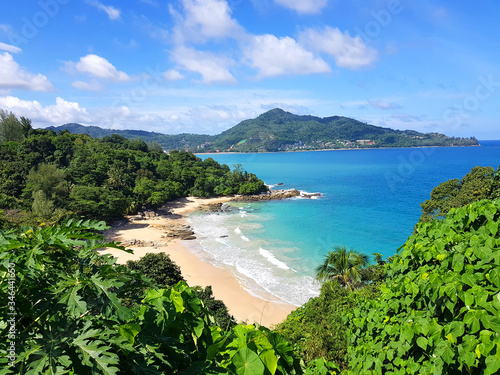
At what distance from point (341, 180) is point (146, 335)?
8524 cm

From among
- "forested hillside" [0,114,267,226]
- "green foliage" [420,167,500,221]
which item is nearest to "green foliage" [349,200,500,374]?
"forested hillside" [0,114,267,226]

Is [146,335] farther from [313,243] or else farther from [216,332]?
[313,243]

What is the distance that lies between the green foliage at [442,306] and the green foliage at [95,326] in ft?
4.06

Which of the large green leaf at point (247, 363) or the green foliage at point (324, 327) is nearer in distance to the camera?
the large green leaf at point (247, 363)

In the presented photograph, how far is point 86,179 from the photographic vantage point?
140 feet

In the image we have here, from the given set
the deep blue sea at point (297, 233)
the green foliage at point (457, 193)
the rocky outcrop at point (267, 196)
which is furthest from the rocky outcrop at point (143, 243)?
the rocky outcrop at point (267, 196)

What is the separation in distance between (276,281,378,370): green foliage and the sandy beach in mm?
1456

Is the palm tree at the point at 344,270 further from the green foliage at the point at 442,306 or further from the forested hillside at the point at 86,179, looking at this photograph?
the forested hillside at the point at 86,179

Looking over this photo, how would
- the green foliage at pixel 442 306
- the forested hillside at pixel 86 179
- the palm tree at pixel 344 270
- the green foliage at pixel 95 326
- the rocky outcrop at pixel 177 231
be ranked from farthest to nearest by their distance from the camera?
the rocky outcrop at pixel 177 231 < the forested hillside at pixel 86 179 < the palm tree at pixel 344 270 < the green foliage at pixel 442 306 < the green foliage at pixel 95 326

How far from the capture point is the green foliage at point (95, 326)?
4.78 ft

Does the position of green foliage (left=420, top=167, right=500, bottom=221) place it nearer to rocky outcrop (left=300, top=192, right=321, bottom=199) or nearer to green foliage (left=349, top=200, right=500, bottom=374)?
green foliage (left=349, top=200, right=500, bottom=374)

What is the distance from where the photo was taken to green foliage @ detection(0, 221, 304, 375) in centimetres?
146

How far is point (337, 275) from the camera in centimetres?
1777

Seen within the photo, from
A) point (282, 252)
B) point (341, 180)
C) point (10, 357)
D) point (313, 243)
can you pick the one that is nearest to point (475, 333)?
point (10, 357)
